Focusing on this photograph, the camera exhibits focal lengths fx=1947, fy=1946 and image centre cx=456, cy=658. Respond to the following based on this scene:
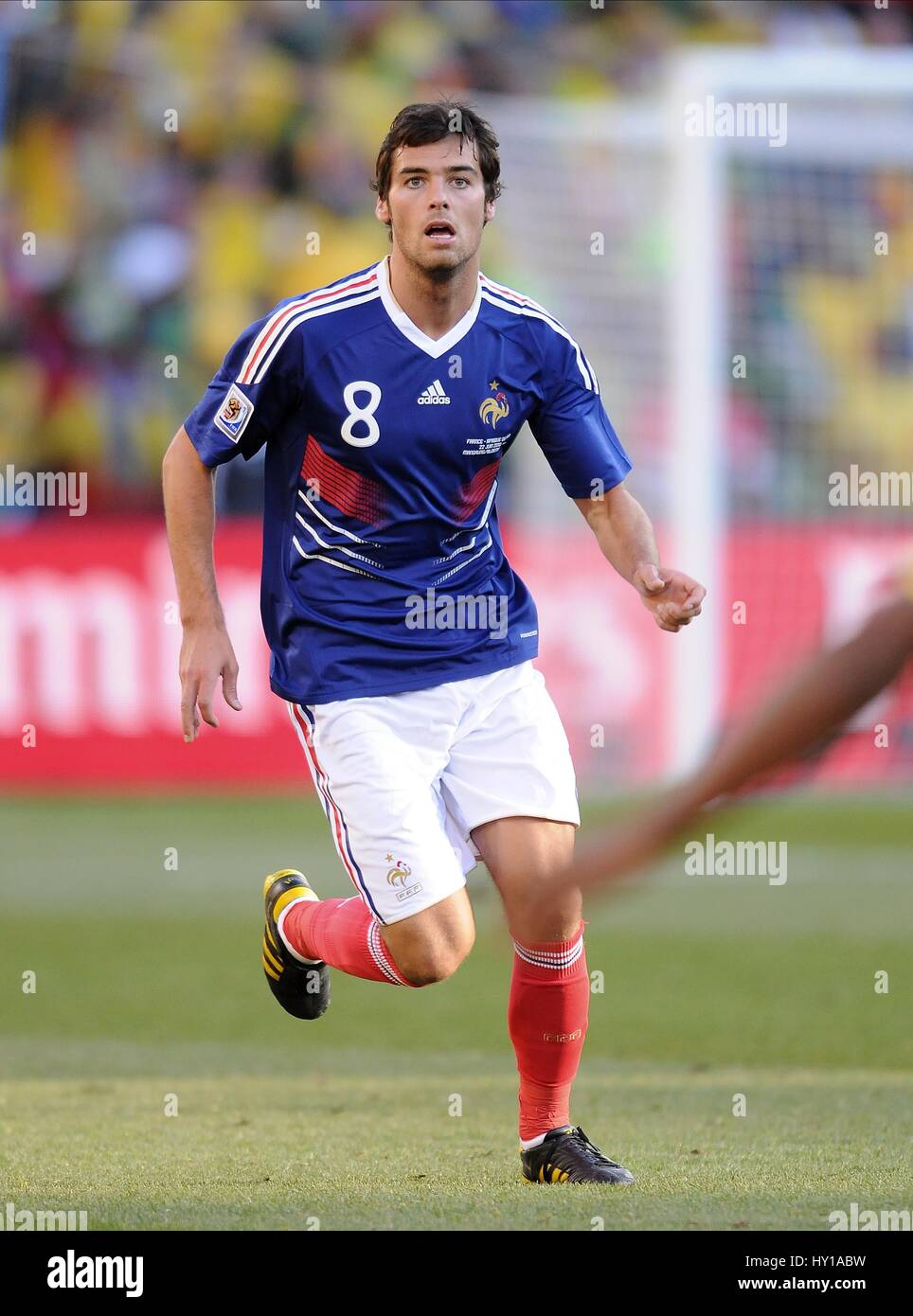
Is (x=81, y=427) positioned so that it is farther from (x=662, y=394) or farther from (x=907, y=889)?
(x=907, y=889)

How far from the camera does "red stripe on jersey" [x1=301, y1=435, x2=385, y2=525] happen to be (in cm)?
466

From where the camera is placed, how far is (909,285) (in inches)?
551

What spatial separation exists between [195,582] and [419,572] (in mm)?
544

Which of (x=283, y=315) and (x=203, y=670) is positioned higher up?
(x=283, y=315)

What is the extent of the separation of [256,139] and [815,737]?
1404cm

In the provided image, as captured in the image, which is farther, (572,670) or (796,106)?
(572,670)

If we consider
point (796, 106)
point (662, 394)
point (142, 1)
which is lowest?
point (662, 394)

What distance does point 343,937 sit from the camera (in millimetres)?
4922

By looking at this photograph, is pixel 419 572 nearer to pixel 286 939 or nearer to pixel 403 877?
pixel 403 877

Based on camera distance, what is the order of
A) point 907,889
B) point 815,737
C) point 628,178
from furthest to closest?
point 628,178, point 907,889, point 815,737

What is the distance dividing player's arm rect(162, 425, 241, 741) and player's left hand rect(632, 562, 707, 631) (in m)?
1.00

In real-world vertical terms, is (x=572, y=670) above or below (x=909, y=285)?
below

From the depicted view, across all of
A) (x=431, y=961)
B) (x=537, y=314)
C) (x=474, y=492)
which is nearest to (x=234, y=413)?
(x=474, y=492)
